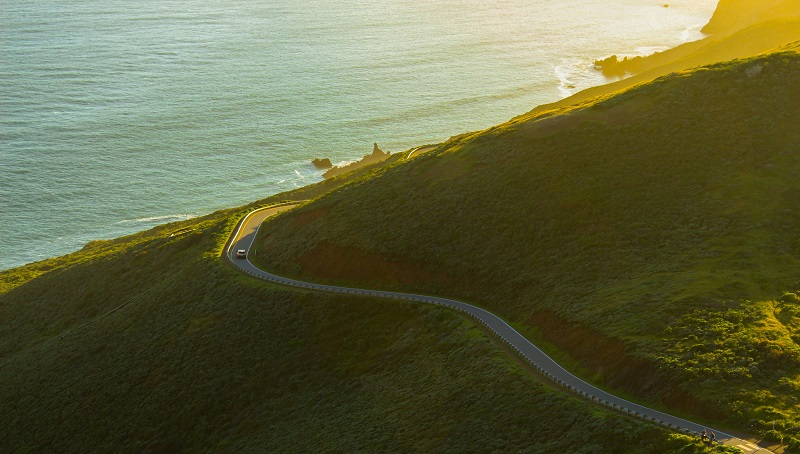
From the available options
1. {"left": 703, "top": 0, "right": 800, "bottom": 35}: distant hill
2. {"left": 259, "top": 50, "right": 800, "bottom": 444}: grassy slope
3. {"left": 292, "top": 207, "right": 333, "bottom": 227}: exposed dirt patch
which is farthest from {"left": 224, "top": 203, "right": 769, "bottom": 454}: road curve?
{"left": 703, "top": 0, "right": 800, "bottom": 35}: distant hill

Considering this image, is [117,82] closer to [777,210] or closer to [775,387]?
[777,210]

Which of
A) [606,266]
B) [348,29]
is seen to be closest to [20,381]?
[606,266]

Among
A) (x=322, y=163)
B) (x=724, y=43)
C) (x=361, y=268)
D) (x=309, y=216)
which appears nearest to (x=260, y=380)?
(x=361, y=268)

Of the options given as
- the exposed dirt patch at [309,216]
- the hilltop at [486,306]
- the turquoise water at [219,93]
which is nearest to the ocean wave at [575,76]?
the turquoise water at [219,93]

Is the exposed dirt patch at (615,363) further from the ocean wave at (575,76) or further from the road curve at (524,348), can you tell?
the ocean wave at (575,76)

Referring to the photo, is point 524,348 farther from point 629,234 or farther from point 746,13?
point 746,13

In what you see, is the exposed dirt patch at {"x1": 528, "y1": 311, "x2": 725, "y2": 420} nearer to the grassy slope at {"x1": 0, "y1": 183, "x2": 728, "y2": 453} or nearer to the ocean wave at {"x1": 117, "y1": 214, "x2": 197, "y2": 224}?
the grassy slope at {"x1": 0, "y1": 183, "x2": 728, "y2": 453}
